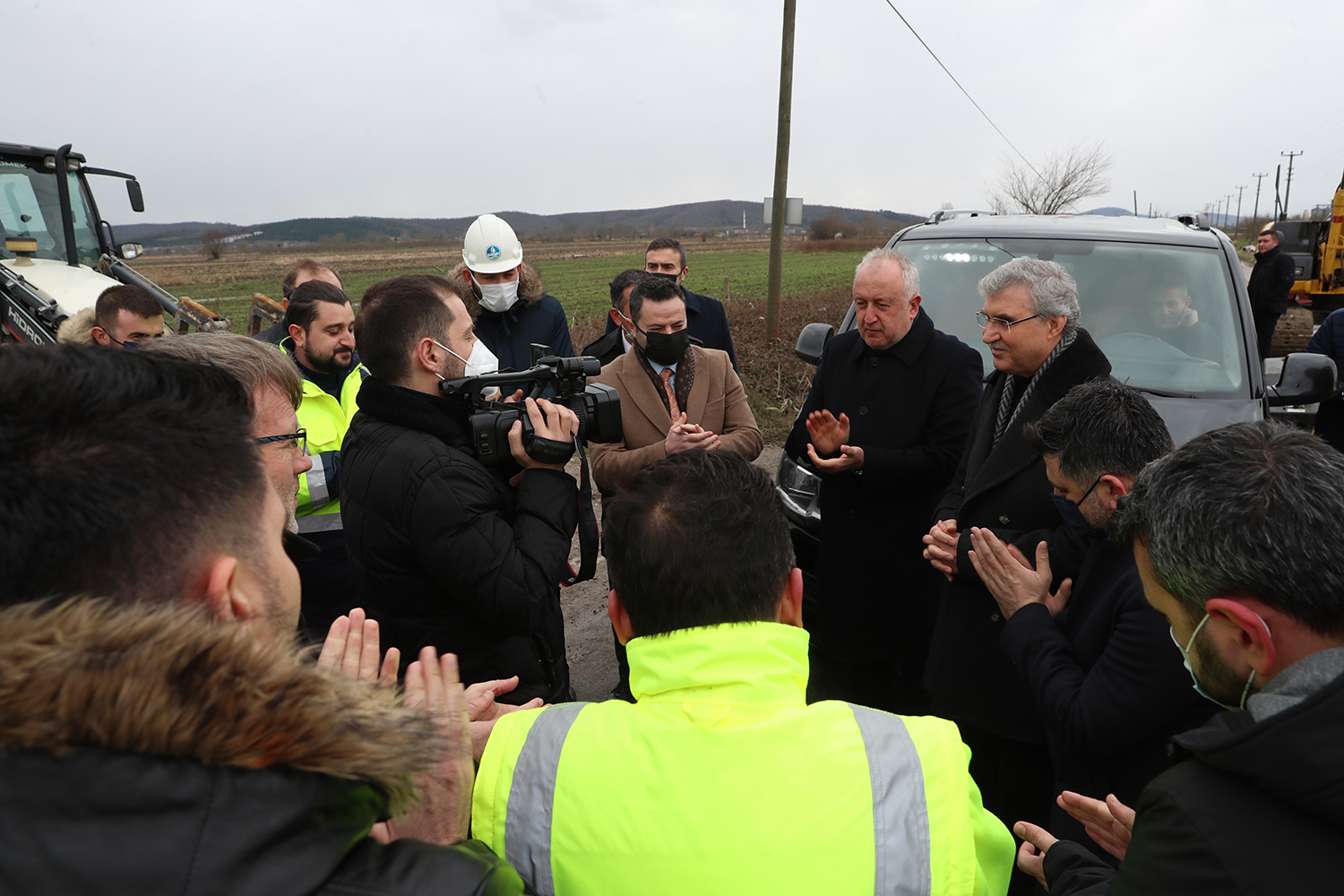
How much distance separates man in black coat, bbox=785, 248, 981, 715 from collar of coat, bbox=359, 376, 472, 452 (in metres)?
1.72

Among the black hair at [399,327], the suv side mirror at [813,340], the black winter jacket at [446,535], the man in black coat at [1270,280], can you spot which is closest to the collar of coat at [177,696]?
the black winter jacket at [446,535]

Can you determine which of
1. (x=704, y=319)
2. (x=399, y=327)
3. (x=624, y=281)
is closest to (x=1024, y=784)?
(x=399, y=327)

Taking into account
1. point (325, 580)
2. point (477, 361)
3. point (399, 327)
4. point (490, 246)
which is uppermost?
point (490, 246)

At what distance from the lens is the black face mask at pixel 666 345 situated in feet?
12.2

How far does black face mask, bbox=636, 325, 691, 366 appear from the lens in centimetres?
371

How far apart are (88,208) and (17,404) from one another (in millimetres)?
12539

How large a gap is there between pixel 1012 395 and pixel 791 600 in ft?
6.29

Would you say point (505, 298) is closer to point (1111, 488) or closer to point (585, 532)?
point (585, 532)

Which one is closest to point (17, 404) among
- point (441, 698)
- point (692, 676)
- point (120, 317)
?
point (441, 698)

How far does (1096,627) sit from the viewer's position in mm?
2062

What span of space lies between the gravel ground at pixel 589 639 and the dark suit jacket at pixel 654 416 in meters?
0.30

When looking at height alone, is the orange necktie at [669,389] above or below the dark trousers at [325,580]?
above

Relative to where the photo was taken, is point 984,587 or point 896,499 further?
point 896,499

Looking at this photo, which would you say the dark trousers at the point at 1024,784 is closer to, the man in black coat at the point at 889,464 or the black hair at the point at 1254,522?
the man in black coat at the point at 889,464
